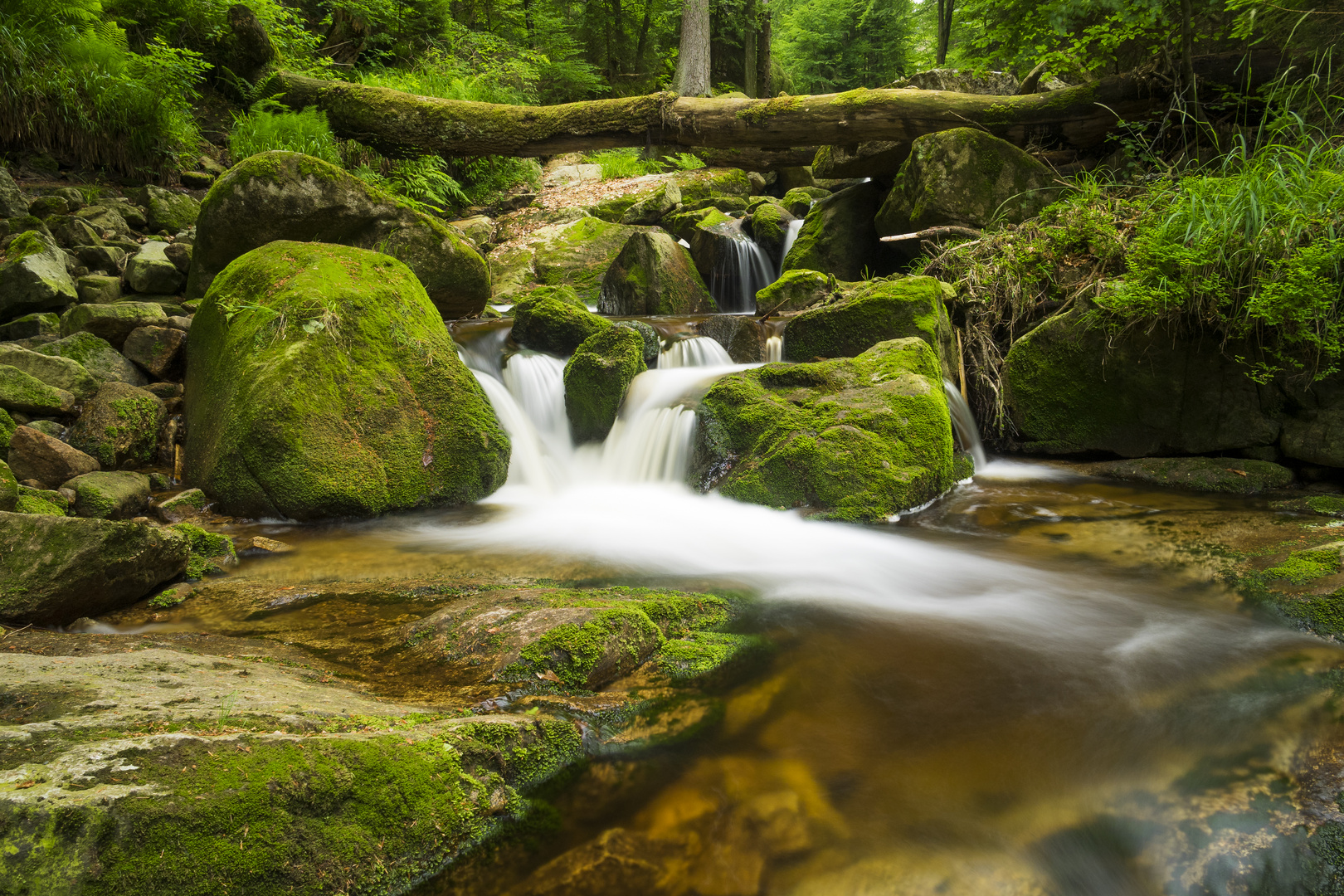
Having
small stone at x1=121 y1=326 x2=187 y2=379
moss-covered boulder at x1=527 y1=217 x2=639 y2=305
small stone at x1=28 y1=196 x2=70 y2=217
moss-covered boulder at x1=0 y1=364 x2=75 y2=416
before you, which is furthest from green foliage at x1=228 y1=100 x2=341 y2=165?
moss-covered boulder at x1=0 y1=364 x2=75 y2=416

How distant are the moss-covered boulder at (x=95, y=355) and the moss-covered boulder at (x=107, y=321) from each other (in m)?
0.11

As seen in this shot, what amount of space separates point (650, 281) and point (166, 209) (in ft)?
20.6

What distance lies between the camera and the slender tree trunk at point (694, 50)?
16.7 m

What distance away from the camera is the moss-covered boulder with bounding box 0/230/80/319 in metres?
6.04

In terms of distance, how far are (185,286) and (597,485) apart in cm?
519

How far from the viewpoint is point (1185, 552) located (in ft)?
13.0

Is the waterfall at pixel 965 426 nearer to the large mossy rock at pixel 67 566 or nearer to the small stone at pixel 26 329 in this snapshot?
the large mossy rock at pixel 67 566

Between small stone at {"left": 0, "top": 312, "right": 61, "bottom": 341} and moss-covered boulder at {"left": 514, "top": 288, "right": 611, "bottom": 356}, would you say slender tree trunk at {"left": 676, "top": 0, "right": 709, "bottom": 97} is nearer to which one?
moss-covered boulder at {"left": 514, "top": 288, "right": 611, "bottom": 356}

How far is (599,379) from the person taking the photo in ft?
20.9

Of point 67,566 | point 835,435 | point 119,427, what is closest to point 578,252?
point 119,427

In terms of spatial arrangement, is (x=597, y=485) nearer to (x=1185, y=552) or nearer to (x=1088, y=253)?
(x=1185, y=552)

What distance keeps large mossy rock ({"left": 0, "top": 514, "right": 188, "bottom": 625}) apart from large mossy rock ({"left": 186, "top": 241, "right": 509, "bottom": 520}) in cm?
140

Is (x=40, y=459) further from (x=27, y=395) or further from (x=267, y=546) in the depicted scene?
(x=267, y=546)

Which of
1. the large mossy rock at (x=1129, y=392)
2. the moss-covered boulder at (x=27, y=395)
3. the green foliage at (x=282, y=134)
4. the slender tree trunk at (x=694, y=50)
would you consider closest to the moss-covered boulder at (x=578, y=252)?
the green foliage at (x=282, y=134)
